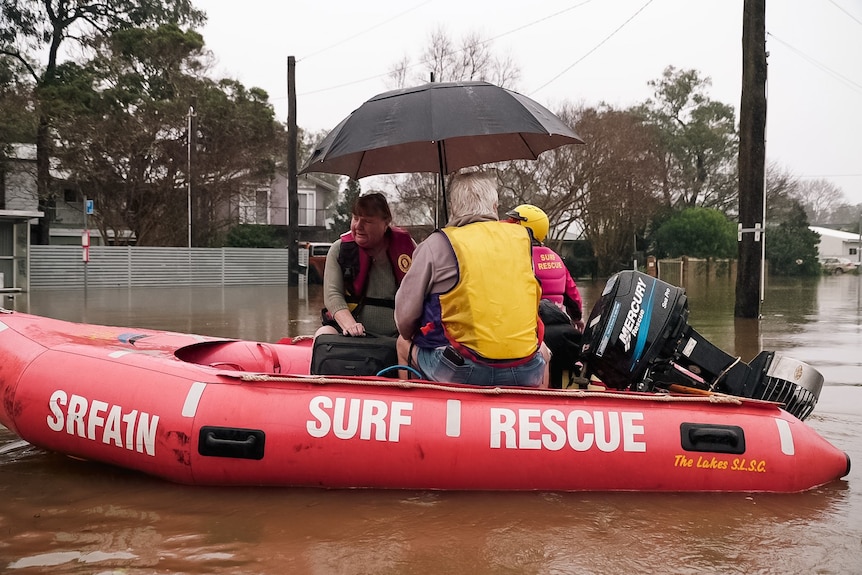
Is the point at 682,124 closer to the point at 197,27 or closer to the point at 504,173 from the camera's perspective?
the point at 504,173

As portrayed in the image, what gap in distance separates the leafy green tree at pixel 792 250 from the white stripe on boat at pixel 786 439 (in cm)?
4084

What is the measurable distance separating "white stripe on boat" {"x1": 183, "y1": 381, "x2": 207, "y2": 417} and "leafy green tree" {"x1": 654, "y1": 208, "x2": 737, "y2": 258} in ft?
106

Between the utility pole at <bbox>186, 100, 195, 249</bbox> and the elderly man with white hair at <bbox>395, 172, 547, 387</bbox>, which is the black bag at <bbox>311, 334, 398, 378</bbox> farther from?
the utility pole at <bbox>186, 100, 195, 249</bbox>

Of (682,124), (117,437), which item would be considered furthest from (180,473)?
(682,124)

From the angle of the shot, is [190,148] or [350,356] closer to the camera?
[350,356]


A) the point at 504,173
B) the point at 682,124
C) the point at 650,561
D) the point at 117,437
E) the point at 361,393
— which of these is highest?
the point at 682,124

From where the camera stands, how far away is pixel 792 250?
136 ft

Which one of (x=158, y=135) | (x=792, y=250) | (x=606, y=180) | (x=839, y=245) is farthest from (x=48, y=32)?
(x=839, y=245)

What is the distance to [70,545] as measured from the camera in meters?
3.01

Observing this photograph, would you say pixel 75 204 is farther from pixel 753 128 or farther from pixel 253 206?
pixel 753 128

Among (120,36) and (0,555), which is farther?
(120,36)

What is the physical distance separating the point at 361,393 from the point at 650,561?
→ 155 centimetres

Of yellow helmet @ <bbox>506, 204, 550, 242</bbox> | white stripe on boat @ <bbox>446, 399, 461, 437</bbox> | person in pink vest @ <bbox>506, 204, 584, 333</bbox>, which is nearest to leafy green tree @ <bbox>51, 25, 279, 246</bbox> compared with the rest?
yellow helmet @ <bbox>506, 204, 550, 242</bbox>

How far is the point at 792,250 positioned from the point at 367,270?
137ft
